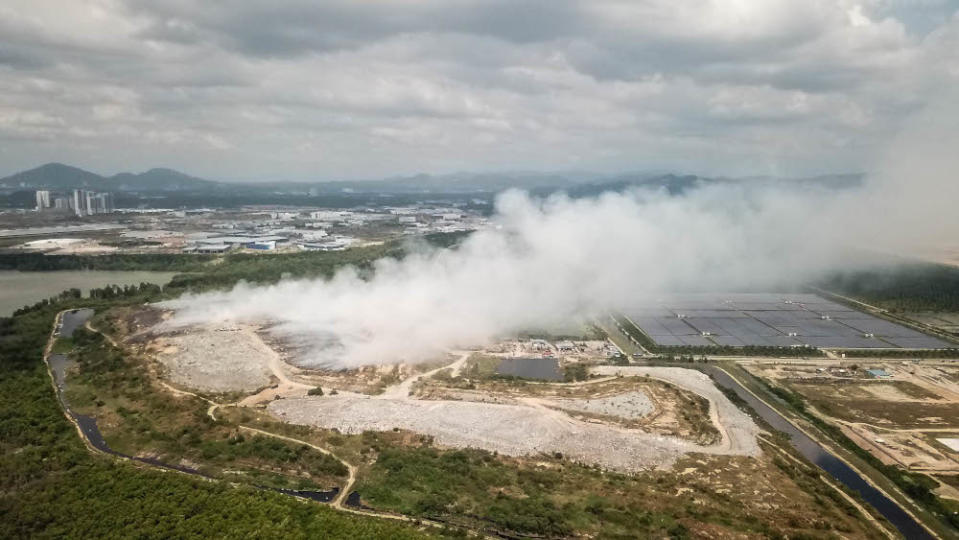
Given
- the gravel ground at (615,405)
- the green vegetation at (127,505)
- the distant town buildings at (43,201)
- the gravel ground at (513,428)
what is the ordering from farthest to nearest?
the distant town buildings at (43,201)
the gravel ground at (615,405)
the gravel ground at (513,428)
the green vegetation at (127,505)

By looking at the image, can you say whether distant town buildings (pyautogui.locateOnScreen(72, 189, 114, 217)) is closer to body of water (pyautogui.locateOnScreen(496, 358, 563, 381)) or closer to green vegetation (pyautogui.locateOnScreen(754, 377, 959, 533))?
body of water (pyautogui.locateOnScreen(496, 358, 563, 381))

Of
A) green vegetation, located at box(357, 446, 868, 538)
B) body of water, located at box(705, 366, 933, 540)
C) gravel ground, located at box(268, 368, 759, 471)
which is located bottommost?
body of water, located at box(705, 366, 933, 540)

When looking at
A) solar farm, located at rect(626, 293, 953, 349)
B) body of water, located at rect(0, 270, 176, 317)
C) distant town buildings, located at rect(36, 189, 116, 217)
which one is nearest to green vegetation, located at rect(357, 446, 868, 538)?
solar farm, located at rect(626, 293, 953, 349)

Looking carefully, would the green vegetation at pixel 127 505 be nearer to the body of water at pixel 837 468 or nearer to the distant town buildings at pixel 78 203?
the body of water at pixel 837 468

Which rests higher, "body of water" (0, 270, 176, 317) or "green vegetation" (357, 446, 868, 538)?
"body of water" (0, 270, 176, 317)

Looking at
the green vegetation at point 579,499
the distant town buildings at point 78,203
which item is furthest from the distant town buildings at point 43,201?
the green vegetation at point 579,499

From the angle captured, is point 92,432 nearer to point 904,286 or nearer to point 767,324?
point 767,324

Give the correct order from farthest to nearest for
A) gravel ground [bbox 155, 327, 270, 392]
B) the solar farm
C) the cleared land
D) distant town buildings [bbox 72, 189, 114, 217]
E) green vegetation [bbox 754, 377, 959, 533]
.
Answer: distant town buildings [bbox 72, 189, 114, 217]
the solar farm
gravel ground [bbox 155, 327, 270, 392]
the cleared land
green vegetation [bbox 754, 377, 959, 533]

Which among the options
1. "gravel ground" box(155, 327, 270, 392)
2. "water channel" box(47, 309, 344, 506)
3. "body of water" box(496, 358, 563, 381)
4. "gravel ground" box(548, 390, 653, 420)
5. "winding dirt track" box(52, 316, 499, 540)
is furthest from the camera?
"body of water" box(496, 358, 563, 381)
